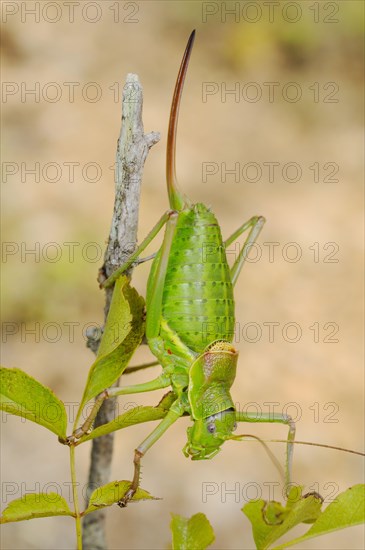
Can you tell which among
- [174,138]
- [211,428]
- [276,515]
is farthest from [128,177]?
[276,515]

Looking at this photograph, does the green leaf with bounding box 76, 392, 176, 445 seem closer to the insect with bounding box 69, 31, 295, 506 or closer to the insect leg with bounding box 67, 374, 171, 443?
the insect leg with bounding box 67, 374, 171, 443

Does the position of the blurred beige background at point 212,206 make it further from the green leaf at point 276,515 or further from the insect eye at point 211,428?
the green leaf at point 276,515

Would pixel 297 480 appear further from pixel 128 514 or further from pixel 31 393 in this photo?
pixel 31 393

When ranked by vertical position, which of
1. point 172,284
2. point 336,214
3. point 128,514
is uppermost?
point 336,214

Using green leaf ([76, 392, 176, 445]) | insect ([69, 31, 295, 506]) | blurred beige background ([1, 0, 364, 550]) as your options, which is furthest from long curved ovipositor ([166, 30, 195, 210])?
blurred beige background ([1, 0, 364, 550])

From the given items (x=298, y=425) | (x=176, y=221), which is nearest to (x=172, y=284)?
(x=176, y=221)

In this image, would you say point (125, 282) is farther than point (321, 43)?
No

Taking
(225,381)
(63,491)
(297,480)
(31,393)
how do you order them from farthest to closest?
(297,480)
(63,491)
(225,381)
(31,393)
